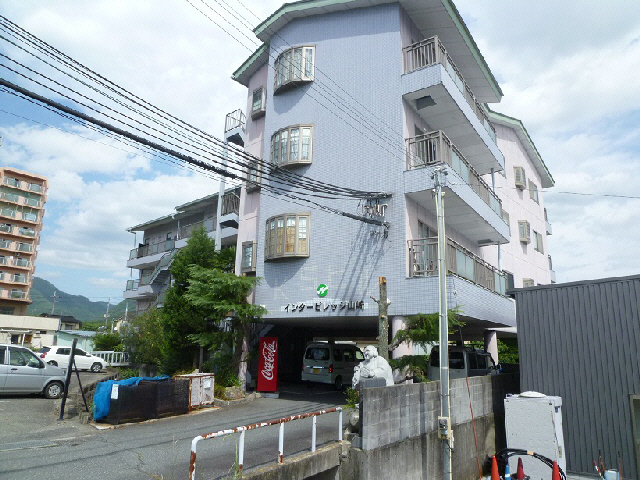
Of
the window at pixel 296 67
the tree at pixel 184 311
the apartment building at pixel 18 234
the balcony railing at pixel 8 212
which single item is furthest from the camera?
the balcony railing at pixel 8 212

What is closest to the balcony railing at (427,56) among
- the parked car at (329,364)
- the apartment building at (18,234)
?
the parked car at (329,364)

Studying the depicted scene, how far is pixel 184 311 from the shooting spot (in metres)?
18.6

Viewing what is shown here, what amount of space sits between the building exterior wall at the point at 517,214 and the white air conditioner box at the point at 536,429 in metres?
15.1

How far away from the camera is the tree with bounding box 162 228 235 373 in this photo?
18547mm

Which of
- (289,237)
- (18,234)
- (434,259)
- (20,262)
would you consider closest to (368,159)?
(289,237)

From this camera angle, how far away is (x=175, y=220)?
127 feet

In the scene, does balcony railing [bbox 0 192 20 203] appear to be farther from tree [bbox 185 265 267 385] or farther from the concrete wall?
the concrete wall

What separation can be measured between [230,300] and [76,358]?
16.7 m

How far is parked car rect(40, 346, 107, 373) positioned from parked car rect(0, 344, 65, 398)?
10923 millimetres

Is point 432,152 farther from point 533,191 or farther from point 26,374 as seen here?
point 533,191

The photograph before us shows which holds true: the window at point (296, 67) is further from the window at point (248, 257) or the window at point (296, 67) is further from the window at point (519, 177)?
the window at point (519, 177)

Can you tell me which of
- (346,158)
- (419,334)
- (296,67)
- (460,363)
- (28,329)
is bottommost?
(460,363)

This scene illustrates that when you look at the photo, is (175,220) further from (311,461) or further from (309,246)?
(311,461)

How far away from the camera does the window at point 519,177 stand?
3022cm
